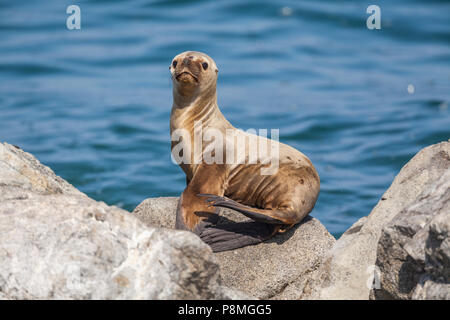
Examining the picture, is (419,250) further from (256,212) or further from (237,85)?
(237,85)

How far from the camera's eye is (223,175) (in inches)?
268

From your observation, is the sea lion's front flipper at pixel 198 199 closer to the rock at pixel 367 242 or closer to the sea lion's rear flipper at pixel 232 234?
the sea lion's rear flipper at pixel 232 234

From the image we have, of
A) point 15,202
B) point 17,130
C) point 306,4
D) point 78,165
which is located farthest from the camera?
point 306,4

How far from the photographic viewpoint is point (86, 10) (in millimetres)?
22953

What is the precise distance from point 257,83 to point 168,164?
194 inches

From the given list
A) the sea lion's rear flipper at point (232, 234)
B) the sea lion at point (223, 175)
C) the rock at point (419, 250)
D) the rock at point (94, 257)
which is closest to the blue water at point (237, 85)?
the sea lion at point (223, 175)

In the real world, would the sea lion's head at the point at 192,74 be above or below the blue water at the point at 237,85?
above

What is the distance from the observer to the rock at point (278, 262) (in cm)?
624

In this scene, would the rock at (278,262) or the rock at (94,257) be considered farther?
the rock at (278,262)

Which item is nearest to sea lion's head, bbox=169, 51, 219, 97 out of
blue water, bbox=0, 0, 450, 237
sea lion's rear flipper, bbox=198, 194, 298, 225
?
sea lion's rear flipper, bbox=198, 194, 298, 225

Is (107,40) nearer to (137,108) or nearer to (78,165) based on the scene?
(137,108)

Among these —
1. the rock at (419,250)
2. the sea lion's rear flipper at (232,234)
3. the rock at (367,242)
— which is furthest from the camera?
the sea lion's rear flipper at (232,234)

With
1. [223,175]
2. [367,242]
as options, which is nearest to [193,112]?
[223,175]
